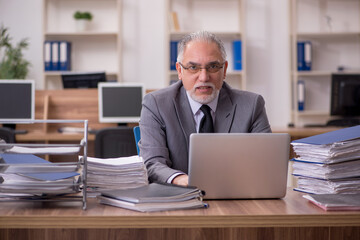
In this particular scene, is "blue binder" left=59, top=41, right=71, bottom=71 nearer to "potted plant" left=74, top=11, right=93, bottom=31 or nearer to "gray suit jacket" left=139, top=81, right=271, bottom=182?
"potted plant" left=74, top=11, right=93, bottom=31

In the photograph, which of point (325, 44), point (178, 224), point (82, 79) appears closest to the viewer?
point (178, 224)

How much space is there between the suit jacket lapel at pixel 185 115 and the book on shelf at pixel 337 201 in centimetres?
68

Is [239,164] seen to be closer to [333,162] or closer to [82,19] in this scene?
[333,162]

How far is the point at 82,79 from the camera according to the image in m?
4.46

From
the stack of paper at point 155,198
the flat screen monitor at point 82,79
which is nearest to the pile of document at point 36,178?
the stack of paper at point 155,198

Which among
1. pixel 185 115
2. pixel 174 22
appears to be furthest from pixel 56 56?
pixel 185 115

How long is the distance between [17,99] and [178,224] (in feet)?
11.0

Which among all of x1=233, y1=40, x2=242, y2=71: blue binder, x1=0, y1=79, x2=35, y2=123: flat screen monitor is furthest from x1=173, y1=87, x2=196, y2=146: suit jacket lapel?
x1=233, y1=40, x2=242, y2=71: blue binder

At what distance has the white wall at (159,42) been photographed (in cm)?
537

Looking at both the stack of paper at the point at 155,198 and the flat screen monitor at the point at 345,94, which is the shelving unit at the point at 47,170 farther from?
the flat screen monitor at the point at 345,94

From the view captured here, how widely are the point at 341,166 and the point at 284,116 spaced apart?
4.18m

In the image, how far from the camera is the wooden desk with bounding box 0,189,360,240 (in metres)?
1.14

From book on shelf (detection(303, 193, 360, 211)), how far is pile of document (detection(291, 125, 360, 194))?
6 cm

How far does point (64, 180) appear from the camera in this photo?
123cm
